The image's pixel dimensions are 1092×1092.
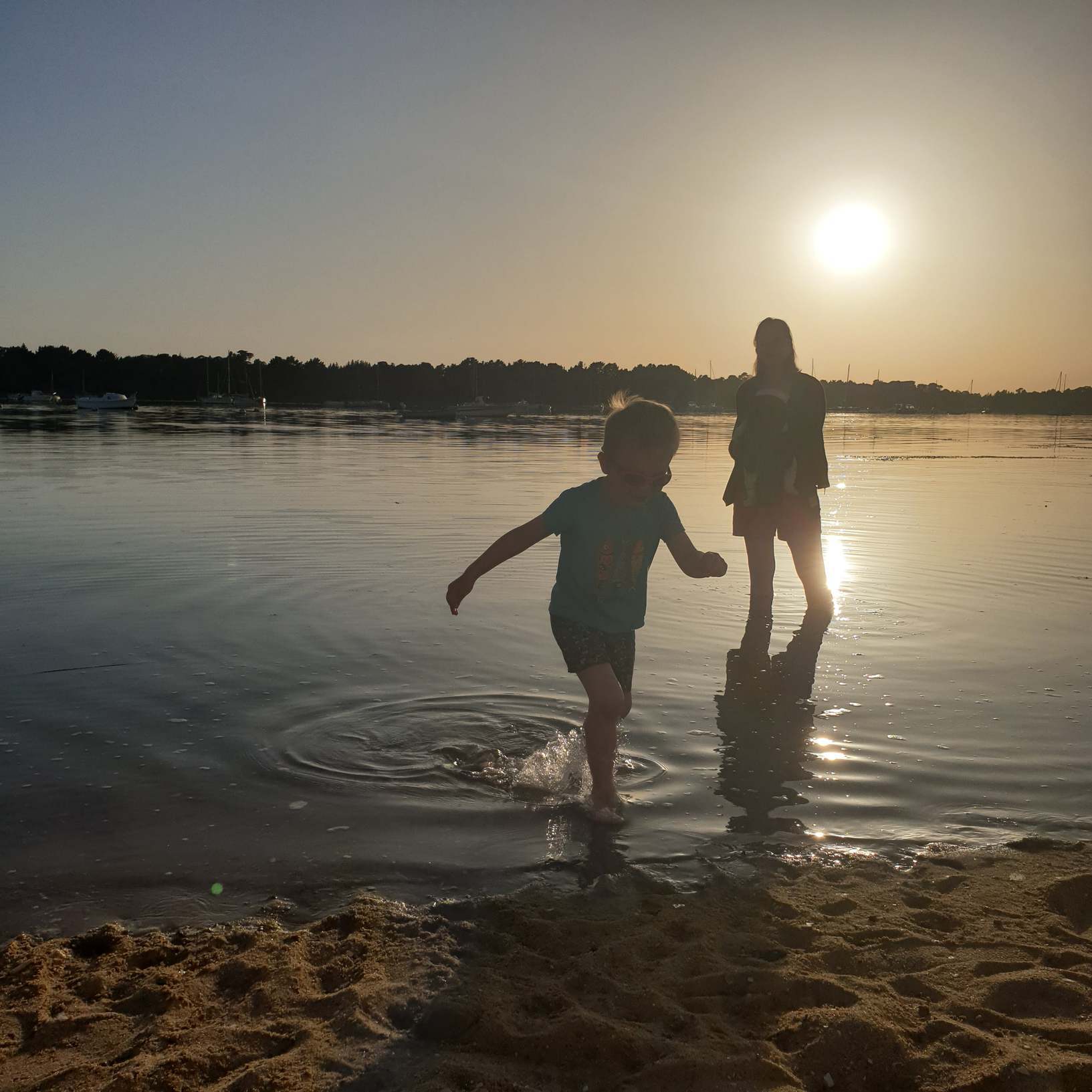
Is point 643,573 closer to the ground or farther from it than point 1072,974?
farther from it

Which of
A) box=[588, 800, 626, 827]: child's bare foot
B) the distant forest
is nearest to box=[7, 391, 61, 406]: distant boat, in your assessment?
the distant forest

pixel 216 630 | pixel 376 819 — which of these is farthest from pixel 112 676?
pixel 376 819

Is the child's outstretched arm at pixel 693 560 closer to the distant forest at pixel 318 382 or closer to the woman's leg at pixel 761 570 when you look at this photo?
the woman's leg at pixel 761 570

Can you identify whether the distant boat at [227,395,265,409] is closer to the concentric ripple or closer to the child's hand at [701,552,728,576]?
the concentric ripple

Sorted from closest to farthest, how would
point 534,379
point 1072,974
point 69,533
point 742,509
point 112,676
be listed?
point 1072,974, point 112,676, point 742,509, point 69,533, point 534,379

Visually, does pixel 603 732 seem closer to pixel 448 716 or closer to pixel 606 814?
pixel 606 814

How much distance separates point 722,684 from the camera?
605 cm

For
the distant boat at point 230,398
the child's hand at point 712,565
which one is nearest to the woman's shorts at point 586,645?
the child's hand at point 712,565

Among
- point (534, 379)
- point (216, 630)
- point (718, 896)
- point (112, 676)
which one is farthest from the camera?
point (534, 379)

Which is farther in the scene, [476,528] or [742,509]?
[476,528]

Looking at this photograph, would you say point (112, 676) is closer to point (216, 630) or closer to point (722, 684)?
point (216, 630)

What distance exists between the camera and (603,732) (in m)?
4.24

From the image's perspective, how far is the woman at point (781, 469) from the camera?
7.35m

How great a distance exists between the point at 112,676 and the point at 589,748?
311 centimetres
